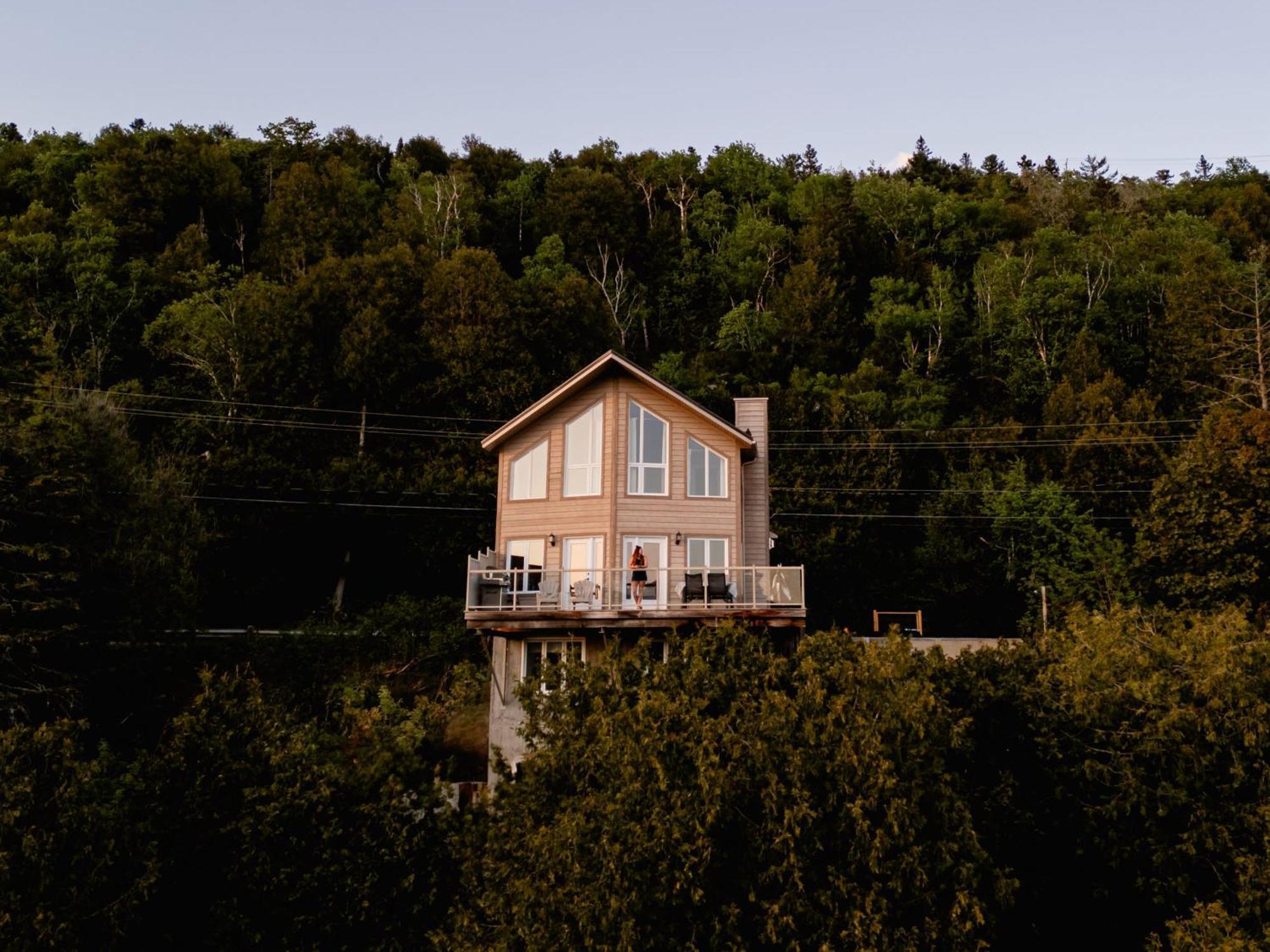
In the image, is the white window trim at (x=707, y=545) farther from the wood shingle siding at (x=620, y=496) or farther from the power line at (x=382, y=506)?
the power line at (x=382, y=506)

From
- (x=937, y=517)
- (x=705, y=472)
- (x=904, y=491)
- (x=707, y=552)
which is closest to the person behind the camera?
(x=707, y=552)

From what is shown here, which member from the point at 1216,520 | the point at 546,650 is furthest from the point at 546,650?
the point at 1216,520

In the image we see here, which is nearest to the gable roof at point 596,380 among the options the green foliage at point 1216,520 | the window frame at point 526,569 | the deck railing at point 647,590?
the window frame at point 526,569

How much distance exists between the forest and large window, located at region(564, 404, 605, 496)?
7.94m

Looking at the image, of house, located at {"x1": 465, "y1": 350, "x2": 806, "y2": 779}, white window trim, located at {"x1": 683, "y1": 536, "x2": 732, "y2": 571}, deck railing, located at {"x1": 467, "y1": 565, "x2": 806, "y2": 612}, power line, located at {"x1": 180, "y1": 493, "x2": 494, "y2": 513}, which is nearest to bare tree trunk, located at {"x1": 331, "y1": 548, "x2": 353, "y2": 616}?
power line, located at {"x1": 180, "y1": 493, "x2": 494, "y2": 513}

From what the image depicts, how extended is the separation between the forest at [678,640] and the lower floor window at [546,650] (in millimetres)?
3940

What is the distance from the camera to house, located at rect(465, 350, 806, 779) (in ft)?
83.4

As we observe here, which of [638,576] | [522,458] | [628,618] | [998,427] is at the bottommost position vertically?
[628,618]

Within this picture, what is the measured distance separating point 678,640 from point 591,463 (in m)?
8.60

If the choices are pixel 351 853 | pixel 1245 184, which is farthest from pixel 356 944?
pixel 1245 184

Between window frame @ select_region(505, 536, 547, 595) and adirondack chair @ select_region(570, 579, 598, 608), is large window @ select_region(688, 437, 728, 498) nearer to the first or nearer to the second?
adirondack chair @ select_region(570, 579, 598, 608)

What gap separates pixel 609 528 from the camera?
1061 inches

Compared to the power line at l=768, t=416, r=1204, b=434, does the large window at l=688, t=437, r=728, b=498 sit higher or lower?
lower

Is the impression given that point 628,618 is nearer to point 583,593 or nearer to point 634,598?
point 634,598
